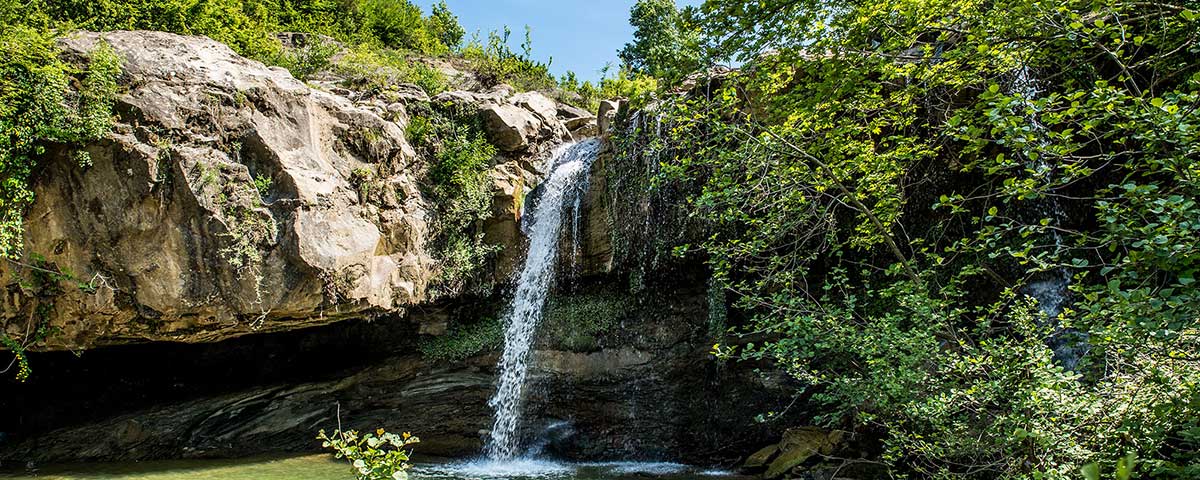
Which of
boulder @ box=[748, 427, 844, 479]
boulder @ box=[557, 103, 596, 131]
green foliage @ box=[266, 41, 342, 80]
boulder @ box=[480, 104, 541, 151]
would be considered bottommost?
boulder @ box=[748, 427, 844, 479]

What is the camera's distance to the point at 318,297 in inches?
321

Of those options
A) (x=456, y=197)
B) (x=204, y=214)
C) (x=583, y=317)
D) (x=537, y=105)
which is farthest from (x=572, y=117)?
(x=204, y=214)

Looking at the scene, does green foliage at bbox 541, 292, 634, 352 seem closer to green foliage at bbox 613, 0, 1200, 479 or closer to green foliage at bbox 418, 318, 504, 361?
green foliage at bbox 418, 318, 504, 361

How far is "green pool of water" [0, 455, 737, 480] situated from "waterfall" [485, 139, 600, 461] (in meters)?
0.77

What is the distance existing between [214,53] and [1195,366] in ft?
34.5

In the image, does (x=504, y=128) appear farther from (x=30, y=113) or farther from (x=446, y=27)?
(x=446, y=27)

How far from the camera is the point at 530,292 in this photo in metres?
10.6

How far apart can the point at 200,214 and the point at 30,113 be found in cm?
192

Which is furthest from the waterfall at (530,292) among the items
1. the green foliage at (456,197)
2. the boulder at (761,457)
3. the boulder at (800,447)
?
the boulder at (800,447)

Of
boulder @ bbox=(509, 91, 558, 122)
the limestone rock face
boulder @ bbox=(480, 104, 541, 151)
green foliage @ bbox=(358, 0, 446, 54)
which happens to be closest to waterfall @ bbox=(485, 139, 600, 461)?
boulder @ bbox=(480, 104, 541, 151)

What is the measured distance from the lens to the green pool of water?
7.78m

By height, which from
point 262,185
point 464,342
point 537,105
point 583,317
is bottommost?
point 464,342

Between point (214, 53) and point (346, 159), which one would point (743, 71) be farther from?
point (214, 53)

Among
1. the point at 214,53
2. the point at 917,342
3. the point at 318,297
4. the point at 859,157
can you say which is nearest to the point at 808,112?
the point at 859,157
